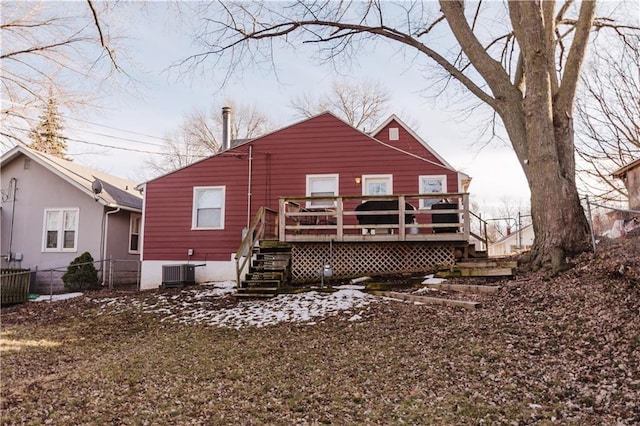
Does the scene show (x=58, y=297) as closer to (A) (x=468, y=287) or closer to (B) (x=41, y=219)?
(B) (x=41, y=219)

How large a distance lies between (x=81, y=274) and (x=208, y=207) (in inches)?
184

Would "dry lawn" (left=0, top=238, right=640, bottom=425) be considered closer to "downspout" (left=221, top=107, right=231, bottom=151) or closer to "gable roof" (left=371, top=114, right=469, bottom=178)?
"gable roof" (left=371, top=114, right=469, bottom=178)

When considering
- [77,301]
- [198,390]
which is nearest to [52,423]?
[198,390]

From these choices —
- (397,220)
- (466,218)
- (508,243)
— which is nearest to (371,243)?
(397,220)

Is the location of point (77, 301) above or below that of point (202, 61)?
below

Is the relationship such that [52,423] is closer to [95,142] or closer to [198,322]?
[198,322]

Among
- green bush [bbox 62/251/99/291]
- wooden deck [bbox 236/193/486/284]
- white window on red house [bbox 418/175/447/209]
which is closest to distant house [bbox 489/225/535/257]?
white window on red house [bbox 418/175/447/209]

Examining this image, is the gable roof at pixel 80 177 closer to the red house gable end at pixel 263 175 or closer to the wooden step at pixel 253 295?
the red house gable end at pixel 263 175

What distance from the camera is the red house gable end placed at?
12.8 meters

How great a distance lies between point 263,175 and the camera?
43.5 feet

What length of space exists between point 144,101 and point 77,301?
17.8ft

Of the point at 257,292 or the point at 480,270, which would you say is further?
the point at 257,292

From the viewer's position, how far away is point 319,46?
10969 millimetres

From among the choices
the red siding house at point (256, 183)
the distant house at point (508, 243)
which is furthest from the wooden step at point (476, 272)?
the distant house at point (508, 243)
